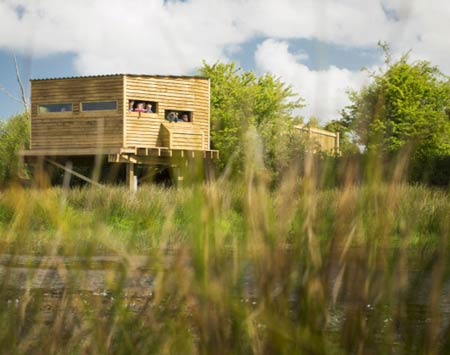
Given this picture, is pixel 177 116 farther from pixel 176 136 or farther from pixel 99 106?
pixel 99 106

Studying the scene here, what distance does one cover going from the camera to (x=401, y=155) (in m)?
1.35

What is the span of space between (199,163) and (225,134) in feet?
96.1

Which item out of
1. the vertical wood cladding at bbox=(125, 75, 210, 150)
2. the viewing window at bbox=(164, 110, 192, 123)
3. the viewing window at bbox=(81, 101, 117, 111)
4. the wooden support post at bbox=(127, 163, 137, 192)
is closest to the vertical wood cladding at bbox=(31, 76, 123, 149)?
the viewing window at bbox=(81, 101, 117, 111)

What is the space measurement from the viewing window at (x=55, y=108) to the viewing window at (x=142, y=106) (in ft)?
8.07

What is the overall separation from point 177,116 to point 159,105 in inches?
36.6

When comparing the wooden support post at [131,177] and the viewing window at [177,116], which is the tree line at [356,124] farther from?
the wooden support post at [131,177]

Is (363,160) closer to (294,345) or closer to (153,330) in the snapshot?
(294,345)

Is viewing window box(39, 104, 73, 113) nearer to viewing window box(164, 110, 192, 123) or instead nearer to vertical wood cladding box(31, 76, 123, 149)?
vertical wood cladding box(31, 76, 123, 149)

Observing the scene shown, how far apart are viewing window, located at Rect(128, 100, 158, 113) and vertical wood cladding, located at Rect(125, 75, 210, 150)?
0.60 ft

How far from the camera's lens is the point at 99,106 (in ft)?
84.9

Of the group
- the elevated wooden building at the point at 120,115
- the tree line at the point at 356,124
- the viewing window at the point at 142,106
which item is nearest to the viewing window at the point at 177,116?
the elevated wooden building at the point at 120,115

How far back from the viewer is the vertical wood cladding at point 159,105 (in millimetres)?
A: 25562

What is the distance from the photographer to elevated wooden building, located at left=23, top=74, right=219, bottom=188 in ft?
83.2

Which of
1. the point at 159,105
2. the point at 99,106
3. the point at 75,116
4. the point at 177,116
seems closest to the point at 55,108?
the point at 75,116
